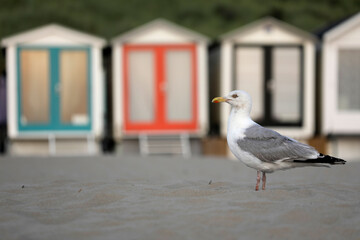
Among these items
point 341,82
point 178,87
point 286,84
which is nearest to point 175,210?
point 178,87

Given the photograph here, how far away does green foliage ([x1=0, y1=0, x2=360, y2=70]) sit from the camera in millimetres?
54656

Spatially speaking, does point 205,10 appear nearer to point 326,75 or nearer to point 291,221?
point 326,75

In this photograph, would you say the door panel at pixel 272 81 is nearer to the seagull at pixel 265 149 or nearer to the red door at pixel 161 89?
the red door at pixel 161 89

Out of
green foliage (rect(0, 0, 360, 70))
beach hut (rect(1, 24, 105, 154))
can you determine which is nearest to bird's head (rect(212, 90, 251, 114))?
beach hut (rect(1, 24, 105, 154))

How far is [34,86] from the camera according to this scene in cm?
1414

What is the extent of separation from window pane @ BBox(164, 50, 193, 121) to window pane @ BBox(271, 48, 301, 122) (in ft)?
6.71

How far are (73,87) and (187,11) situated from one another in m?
45.9

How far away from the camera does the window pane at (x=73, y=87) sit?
46.4ft

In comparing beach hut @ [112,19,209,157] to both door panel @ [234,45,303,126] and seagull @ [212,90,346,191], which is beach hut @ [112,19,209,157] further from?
seagull @ [212,90,346,191]

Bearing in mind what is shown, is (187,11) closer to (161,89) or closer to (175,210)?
(161,89)

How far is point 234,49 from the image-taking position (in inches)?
561

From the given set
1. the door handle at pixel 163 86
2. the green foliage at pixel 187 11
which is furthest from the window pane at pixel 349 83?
the green foliage at pixel 187 11

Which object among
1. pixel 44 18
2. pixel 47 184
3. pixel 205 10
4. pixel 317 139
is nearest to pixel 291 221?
pixel 47 184

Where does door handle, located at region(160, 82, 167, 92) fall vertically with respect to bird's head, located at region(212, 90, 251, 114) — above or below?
above
